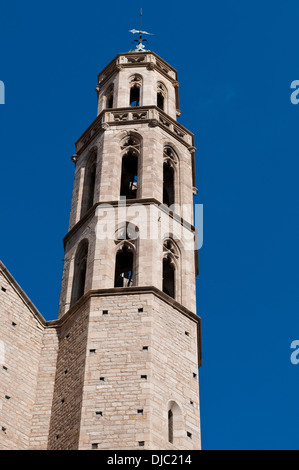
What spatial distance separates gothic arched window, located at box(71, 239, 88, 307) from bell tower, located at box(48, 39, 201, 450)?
3 cm

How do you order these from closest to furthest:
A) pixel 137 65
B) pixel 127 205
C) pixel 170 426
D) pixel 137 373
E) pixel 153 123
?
pixel 170 426 < pixel 137 373 < pixel 127 205 < pixel 153 123 < pixel 137 65

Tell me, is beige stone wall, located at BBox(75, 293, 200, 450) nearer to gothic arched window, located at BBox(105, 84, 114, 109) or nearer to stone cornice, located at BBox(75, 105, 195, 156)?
stone cornice, located at BBox(75, 105, 195, 156)

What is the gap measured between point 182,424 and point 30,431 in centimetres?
A: 406

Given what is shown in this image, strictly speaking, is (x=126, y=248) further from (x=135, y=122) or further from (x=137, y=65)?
(x=137, y=65)

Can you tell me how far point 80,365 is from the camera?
26.6 m

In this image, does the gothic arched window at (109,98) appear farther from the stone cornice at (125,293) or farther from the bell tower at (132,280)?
the stone cornice at (125,293)

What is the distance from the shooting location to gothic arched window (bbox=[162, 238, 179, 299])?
30.5m

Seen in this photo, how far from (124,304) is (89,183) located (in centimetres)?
742

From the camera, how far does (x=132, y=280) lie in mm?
29156

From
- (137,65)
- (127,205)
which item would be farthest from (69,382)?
(137,65)

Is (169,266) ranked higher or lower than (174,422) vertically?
higher

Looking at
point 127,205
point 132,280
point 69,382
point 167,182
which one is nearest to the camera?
point 69,382

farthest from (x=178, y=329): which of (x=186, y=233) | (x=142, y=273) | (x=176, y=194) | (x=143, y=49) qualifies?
(x=143, y=49)

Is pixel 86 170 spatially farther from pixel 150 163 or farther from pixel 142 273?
pixel 142 273
